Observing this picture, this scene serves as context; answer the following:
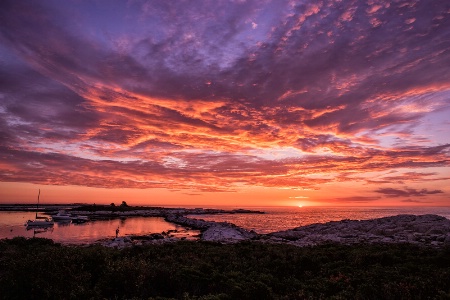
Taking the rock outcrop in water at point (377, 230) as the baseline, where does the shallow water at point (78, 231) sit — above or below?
below

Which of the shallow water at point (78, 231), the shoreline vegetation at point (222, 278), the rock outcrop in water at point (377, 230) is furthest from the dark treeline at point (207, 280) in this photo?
the shallow water at point (78, 231)

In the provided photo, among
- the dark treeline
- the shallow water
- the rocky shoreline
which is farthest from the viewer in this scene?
the shallow water

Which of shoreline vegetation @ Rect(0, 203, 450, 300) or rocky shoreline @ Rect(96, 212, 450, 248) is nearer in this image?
Result: shoreline vegetation @ Rect(0, 203, 450, 300)

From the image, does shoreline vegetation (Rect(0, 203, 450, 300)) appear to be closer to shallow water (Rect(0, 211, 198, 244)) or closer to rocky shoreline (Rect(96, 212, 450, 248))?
rocky shoreline (Rect(96, 212, 450, 248))

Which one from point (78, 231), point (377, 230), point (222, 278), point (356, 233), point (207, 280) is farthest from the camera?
point (78, 231)

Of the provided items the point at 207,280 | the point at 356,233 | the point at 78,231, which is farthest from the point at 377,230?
the point at 78,231

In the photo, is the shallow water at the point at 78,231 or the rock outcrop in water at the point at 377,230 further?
the shallow water at the point at 78,231

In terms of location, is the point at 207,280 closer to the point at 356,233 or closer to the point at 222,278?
the point at 222,278

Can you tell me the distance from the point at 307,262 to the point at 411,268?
5.28 meters

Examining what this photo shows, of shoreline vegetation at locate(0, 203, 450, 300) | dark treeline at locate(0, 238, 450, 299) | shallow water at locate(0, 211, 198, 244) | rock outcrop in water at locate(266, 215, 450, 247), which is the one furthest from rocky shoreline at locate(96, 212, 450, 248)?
dark treeline at locate(0, 238, 450, 299)

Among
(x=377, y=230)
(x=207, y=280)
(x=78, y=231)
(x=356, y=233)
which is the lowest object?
(x=78, y=231)

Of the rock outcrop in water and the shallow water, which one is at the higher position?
the rock outcrop in water

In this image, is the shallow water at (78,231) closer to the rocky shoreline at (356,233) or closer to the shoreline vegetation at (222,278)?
the rocky shoreline at (356,233)

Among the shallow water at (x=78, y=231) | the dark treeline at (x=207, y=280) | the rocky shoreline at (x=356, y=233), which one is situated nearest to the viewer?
the dark treeline at (x=207, y=280)
